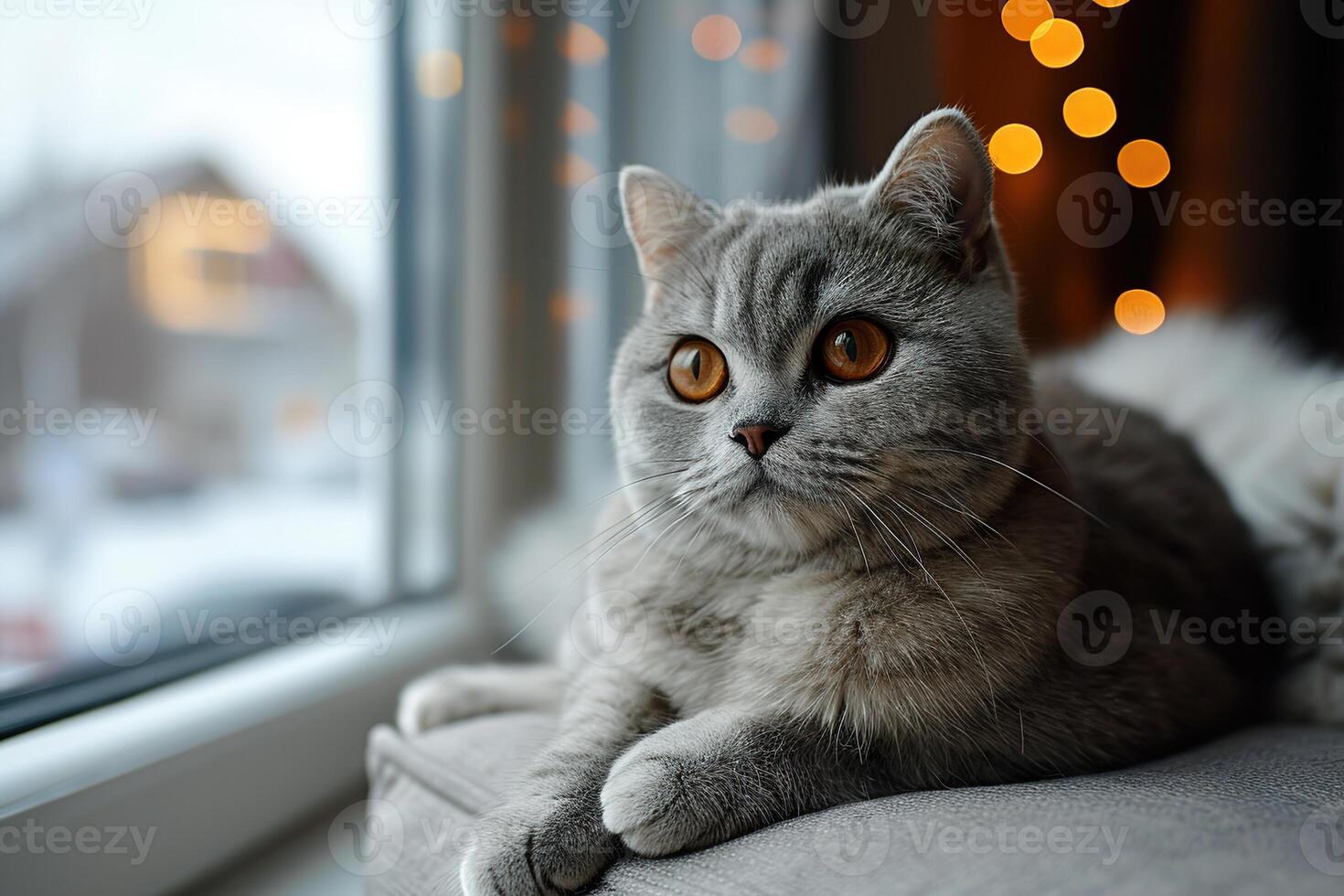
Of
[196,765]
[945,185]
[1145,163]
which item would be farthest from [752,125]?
[196,765]

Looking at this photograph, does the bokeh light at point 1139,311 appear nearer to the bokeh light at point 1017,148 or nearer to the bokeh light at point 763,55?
the bokeh light at point 1017,148

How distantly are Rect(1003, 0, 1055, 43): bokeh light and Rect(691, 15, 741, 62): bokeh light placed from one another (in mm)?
554

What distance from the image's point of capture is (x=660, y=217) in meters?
1.02

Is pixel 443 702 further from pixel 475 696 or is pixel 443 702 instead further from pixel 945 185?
pixel 945 185

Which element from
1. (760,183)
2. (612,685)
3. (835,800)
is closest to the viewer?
(835,800)

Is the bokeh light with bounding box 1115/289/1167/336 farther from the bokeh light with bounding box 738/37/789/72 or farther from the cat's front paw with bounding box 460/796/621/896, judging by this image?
the cat's front paw with bounding box 460/796/621/896

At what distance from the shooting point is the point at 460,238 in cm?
175

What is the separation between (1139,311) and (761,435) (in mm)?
1446

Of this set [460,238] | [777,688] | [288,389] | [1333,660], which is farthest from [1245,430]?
[288,389]

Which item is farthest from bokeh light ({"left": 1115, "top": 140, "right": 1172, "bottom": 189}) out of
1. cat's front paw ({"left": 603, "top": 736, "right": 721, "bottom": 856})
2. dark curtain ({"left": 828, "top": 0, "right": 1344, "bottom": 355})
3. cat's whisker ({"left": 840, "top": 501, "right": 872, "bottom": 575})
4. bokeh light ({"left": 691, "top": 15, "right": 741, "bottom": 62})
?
cat's front paw ({"left": 603, "top": 736, "right": 721, "bottom": 856})

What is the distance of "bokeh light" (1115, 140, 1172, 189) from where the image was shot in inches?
71.5

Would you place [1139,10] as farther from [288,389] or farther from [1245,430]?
[288,389]

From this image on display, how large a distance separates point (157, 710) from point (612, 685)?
60 cm

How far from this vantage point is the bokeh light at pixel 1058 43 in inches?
70.7
